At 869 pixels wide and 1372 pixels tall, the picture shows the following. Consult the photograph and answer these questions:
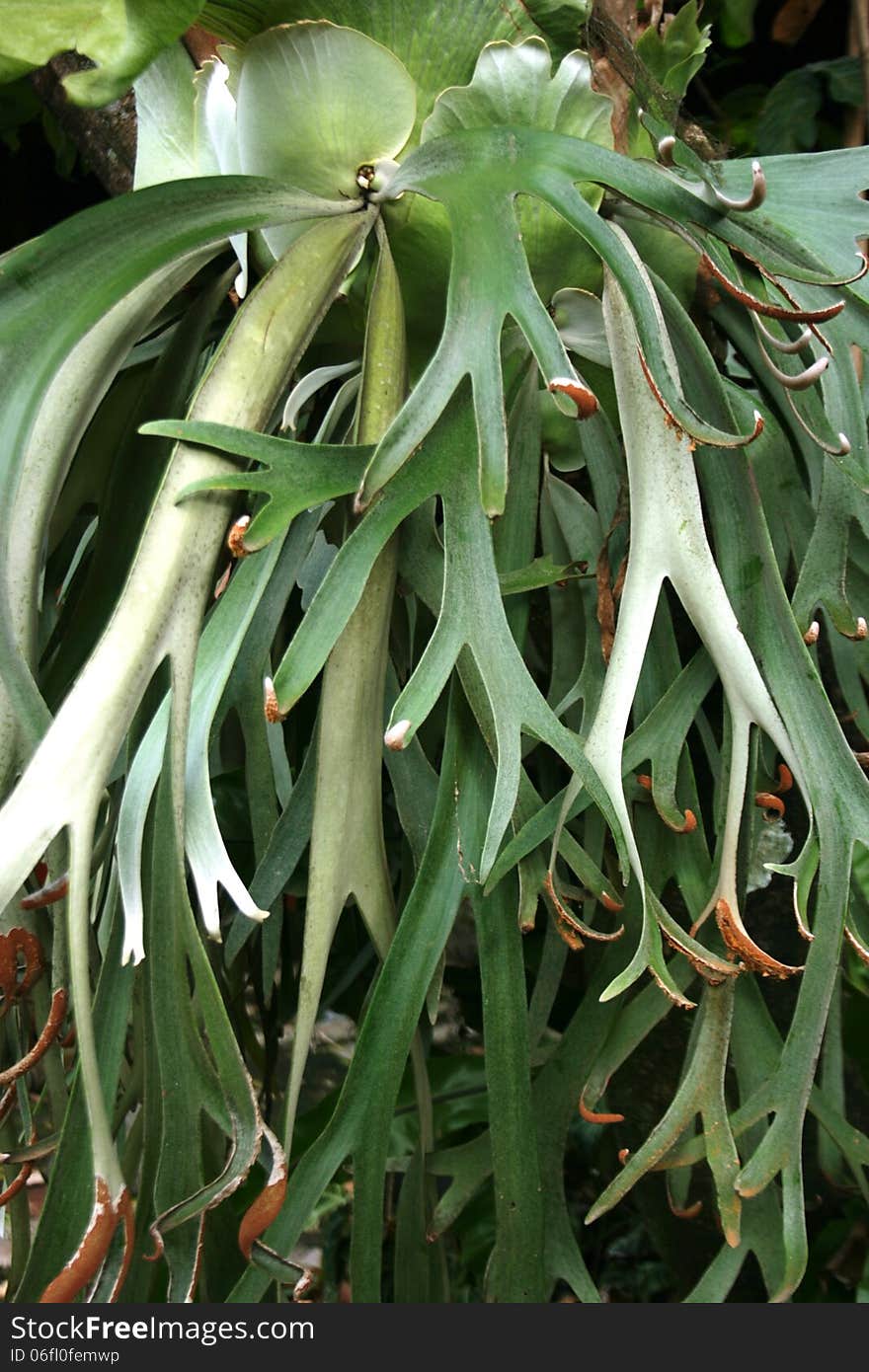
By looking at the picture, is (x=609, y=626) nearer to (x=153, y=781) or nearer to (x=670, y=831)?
(x=670, y=831)

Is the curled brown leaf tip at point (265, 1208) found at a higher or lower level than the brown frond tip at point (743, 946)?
lower

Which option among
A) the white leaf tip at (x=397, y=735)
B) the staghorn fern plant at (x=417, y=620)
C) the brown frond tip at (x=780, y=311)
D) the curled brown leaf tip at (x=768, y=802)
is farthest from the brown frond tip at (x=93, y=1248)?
the brown frond tip at (x=780, y=311)

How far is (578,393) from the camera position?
1.50 ft

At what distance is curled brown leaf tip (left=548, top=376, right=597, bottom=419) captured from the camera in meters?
0.46

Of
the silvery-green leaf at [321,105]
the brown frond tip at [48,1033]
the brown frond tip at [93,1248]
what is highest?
the silvery-green leaf at [321,105]

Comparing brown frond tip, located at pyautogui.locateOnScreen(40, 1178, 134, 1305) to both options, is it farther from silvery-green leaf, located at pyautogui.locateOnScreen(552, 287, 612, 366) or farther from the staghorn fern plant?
silvery-green leaf, located at pyautogui.locateOnScreen(552, 287, 612, 366)

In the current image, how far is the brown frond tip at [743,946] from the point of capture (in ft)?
1.62

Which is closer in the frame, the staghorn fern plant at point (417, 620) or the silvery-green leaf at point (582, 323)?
the staghorn fern plant at point (417, 620)

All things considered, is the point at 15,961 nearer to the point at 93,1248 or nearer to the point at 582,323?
the point at 93,1248

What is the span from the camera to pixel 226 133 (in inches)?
23.6

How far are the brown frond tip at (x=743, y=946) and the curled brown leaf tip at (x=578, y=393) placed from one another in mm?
230

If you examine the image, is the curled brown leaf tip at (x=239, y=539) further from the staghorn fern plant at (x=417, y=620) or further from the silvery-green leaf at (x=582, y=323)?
the silvery-green leaf at (x=582, y=323)

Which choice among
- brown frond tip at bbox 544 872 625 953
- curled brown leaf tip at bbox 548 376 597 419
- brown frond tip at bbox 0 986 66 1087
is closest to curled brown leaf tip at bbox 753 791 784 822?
brown frond tip at bbox 544 872 625 953

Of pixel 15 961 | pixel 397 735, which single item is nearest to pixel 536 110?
pixel 397 735
